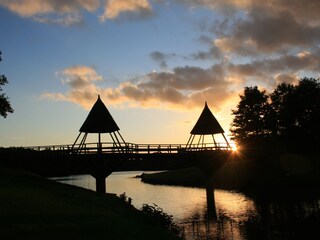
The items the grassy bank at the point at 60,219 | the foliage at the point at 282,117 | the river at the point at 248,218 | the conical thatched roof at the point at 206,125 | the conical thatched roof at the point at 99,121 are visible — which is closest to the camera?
the grassy bank at the point at 60,219

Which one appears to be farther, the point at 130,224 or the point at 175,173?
the point at 175,173

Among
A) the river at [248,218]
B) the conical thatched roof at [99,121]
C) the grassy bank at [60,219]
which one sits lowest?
Answer: the river at [248,218]

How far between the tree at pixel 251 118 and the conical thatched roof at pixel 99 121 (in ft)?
140

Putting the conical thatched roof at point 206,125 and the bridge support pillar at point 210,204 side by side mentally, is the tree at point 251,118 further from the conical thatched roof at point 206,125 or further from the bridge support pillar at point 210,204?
the bridge support pillar at point 210,204

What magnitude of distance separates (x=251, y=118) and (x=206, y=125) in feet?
93.9

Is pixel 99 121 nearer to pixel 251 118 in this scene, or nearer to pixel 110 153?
pixel 110 153

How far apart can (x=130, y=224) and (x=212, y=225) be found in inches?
595

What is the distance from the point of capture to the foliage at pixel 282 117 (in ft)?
242

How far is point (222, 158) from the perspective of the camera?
51906 millimetres

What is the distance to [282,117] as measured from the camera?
254ft

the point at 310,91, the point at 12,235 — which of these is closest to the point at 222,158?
the point at 310,91

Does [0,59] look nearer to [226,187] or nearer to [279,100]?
[226,187]

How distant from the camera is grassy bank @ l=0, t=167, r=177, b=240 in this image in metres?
14.9

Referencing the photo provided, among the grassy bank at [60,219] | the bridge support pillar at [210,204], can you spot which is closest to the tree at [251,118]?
the bridge support pillar at [210,204]
